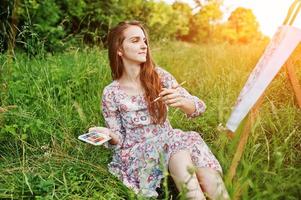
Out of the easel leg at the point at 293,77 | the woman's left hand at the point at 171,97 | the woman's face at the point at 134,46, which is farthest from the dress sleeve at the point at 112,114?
the easel leg at the point at 293,77

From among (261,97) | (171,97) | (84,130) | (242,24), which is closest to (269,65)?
(261,97)

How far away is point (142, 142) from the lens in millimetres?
2707

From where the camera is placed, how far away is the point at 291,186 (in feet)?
7.16

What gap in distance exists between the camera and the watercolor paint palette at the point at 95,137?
2.43 meters

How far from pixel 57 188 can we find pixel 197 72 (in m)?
2.49

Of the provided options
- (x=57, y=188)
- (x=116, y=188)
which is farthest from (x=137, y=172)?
(x=57, y=188)

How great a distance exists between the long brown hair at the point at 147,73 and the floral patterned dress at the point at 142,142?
0.14ft

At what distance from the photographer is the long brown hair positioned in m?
2.74

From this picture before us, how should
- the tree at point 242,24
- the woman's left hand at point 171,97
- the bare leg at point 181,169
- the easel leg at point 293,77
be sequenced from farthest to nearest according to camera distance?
the tree at point 242,24 < the woman's left hand at point 171,97 < the bare leg at point 181,169 < the easel leg at point 293,77

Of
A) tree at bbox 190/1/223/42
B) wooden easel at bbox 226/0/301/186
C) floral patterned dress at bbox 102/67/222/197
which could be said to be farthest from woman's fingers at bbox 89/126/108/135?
tree at bbox 190/1/223/42

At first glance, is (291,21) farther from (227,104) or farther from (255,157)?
(227,104)

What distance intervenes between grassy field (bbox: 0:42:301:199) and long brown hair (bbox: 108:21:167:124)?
1.10 ft

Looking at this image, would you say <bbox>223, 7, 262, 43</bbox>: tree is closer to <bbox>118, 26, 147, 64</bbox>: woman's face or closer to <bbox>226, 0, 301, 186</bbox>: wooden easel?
<bbox>118, 26, 147, 64</bbox>: woman's face

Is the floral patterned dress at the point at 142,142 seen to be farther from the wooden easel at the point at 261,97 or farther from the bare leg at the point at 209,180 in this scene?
the wooden easel at the point at 261,97
